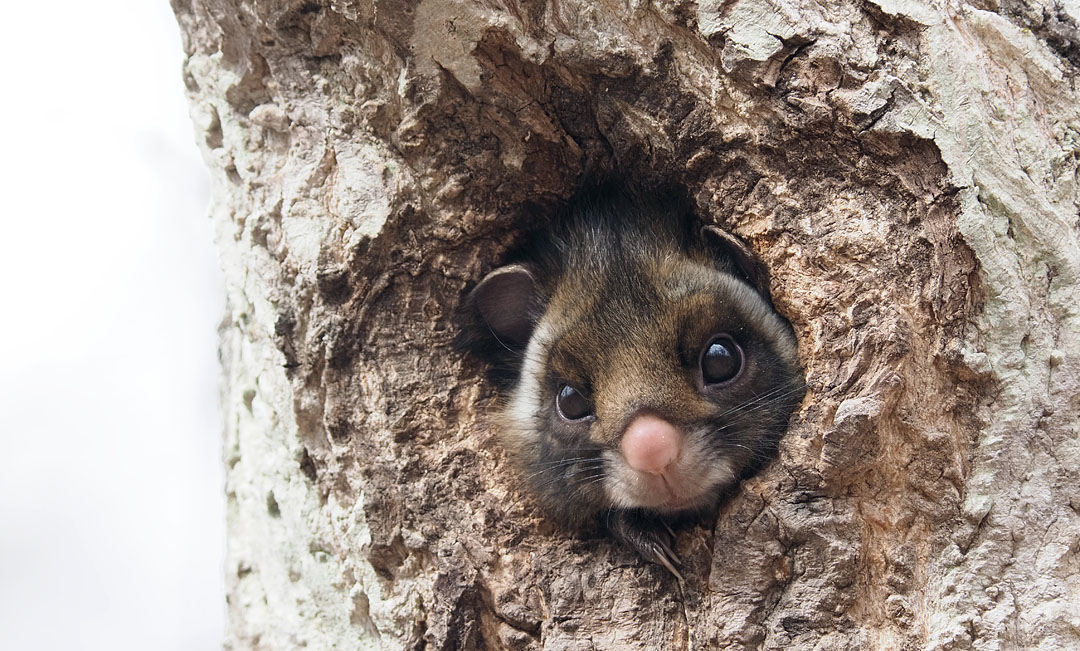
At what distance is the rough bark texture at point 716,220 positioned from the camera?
6.61 feet

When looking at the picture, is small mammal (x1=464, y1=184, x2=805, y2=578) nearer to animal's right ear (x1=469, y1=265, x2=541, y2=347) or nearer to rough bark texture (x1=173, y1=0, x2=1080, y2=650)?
animal's right ear (x1=469, y1=265, x2=541, y2=347)

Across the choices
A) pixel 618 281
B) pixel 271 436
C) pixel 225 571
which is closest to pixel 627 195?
pixel 618 281

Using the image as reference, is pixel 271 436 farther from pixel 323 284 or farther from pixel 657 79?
pixel 657 79

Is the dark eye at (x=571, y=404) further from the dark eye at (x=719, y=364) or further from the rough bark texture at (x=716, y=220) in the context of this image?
the dark eye at (x=719, y=364)

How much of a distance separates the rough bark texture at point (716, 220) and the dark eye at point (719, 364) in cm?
30

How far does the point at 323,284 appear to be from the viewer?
2695mm

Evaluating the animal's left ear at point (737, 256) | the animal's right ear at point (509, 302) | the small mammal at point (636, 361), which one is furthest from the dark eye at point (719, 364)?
the animal's right ear at point (509, 302)

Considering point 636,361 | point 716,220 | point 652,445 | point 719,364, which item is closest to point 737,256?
point 716,220

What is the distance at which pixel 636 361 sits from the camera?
2615mm

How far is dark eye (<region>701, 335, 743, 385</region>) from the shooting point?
261 cm

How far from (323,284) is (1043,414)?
197 centimetres

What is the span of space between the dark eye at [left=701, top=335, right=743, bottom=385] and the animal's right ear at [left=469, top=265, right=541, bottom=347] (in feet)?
2.26

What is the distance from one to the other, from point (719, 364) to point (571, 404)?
1.62ft

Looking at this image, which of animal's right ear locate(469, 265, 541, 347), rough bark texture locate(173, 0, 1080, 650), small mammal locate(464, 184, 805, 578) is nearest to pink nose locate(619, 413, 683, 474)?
small mammal locate(464, 184, 805, 578)
